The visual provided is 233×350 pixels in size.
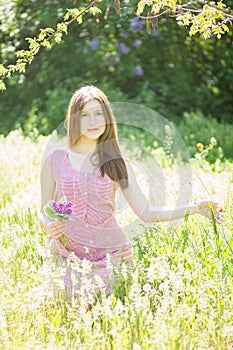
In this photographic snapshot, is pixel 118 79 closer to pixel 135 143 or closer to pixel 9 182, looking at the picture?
pixel 135 143

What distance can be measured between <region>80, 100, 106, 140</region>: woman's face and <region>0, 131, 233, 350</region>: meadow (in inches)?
21.0

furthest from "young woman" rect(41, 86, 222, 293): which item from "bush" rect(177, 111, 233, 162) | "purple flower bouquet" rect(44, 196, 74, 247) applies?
"bush" rect(177, 111, 233, 162)

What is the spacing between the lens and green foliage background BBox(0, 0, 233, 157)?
801 cm

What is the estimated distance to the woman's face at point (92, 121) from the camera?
9.60 ft

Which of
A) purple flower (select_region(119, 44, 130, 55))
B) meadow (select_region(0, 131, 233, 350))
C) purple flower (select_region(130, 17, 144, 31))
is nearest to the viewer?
meadow (select_region(0, 131, 233, 350))

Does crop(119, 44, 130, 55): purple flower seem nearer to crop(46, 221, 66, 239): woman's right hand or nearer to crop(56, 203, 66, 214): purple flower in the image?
crop(46, 221, 66, 239): woman's right hand

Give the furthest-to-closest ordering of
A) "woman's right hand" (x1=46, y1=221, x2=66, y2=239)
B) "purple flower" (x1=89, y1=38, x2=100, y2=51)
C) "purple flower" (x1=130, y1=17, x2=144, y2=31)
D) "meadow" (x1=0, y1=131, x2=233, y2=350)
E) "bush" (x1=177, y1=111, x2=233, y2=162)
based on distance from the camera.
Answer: "purple flower" (x1=89, y1=38, x2=100, y2=51), "purple flower" (x1=130, y1=17, x2=144, y2=31), "bush" (x1=177, y1=111, x2=233, y2=162), "woman's right hand" (x1=46, y1=221, x2=66, y2=239), "meadow" (x1=0, y1=131, x2=233, y2=350)

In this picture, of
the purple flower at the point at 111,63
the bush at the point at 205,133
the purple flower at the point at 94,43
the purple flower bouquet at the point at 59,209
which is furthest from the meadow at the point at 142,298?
the purple flower at the point at 111,63

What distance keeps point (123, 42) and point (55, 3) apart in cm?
122

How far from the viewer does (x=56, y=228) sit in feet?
8.98

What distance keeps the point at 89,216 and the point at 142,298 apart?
0.71 metres

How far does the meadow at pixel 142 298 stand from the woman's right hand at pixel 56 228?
0.41 feet

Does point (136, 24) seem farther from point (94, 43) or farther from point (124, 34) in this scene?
point (94, 43)

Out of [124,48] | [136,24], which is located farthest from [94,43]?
[136,24]
